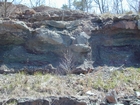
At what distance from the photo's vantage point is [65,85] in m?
4.73

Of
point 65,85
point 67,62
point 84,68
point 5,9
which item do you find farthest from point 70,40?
point 5,9

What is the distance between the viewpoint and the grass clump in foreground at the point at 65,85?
14.0ft

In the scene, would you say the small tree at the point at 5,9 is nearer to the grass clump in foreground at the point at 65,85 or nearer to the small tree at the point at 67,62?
the small tree at the point at 67,62

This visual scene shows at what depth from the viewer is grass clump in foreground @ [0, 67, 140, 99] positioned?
4.27 m

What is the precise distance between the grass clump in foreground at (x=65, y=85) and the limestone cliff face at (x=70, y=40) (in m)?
1.33

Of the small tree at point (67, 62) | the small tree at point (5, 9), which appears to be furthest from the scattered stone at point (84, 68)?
the small tree at point (5, 9)

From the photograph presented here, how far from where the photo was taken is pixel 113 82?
496 cm

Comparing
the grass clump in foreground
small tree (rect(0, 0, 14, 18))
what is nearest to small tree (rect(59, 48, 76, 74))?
the grass clump in foreground

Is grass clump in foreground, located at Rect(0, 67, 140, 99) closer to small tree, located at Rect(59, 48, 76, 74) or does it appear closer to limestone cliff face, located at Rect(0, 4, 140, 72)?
Result: small tree, located at Rect(59, 48, 76, 74)

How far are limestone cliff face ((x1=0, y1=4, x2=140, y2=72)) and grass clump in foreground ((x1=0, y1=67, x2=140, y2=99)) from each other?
52.3 inches

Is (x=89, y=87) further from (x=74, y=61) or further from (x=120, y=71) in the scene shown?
(x=74, y=61)

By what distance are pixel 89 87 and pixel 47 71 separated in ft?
5.38

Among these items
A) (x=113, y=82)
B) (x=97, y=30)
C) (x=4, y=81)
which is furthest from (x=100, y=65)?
(x=4, y=81)

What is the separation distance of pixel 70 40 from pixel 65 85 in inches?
85.2
